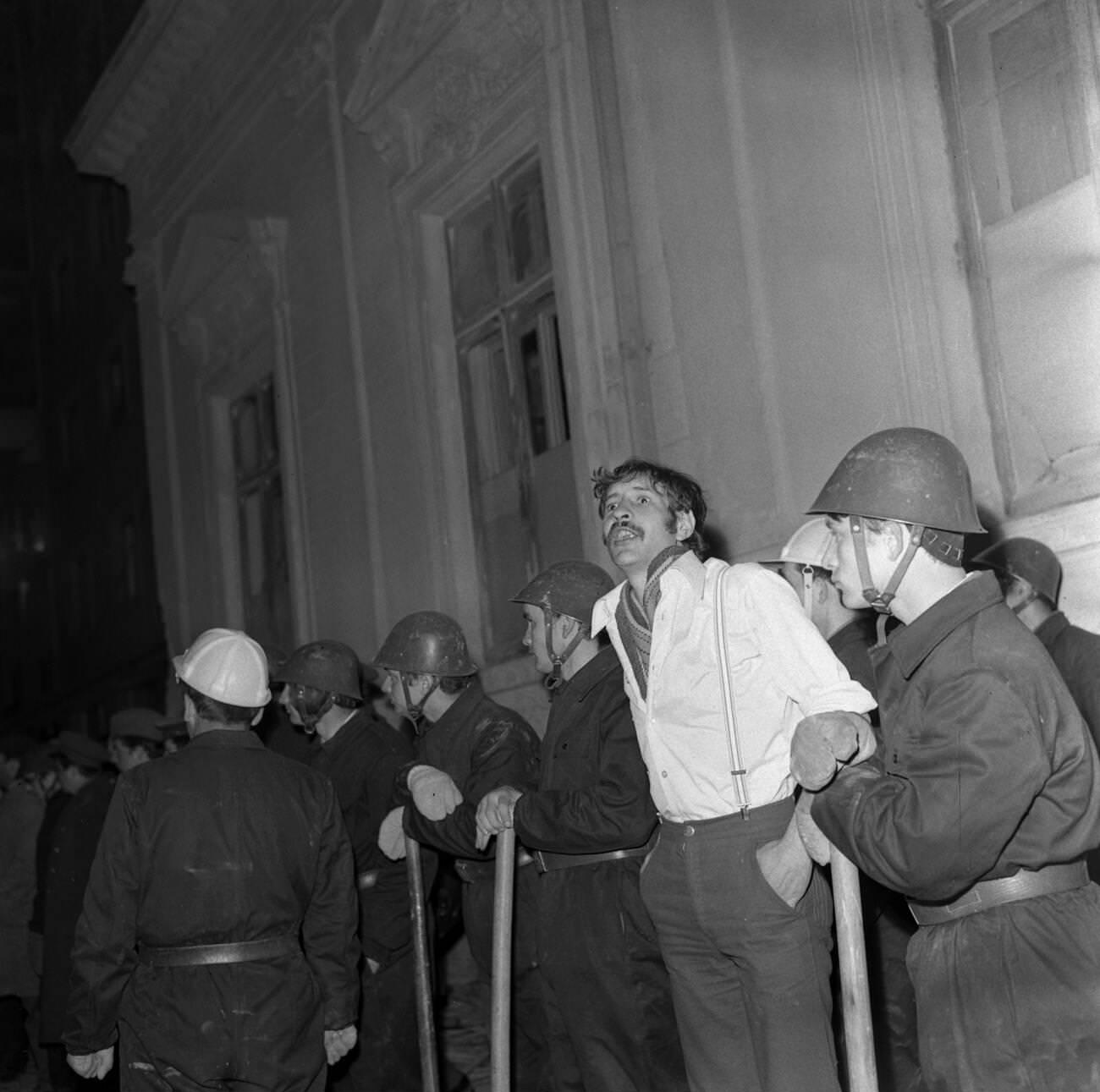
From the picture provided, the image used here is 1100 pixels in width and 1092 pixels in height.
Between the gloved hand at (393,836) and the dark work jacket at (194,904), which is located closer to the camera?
the dark work jacket at (194,904)

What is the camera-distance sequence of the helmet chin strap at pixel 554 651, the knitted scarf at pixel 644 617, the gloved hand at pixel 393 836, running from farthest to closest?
the gloved hand at pixel 393 836, the helmet chin strap at pixel 554 651, the knitted scarf at pixel 644 617

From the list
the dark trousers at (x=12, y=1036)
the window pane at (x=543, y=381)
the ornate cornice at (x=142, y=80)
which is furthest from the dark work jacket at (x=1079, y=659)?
the ornate cornice at (x=142, y=80)

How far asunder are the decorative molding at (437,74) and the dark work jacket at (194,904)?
5440 millimetres

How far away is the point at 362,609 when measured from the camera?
10.7 metres

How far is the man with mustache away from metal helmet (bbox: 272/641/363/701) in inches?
110

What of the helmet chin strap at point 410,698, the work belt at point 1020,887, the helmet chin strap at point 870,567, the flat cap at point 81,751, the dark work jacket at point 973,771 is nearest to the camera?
the dark work jacket at point 973,771

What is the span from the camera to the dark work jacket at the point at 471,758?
4824 mm

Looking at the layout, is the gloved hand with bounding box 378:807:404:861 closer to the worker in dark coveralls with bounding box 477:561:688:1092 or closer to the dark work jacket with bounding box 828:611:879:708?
the worker in dark coveralls with bounding box 477:561:688:1092

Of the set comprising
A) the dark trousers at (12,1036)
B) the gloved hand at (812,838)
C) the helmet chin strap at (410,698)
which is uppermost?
the helmet chin strap at (410,698)

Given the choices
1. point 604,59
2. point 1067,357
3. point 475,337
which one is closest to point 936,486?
point 1067,357

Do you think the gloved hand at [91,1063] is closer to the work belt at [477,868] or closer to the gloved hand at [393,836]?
the gloved hand at [393,836]

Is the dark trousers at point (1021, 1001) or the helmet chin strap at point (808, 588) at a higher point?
the helmet chin strap at point (808, 588)

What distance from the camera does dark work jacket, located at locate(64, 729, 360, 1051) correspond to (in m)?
4.19

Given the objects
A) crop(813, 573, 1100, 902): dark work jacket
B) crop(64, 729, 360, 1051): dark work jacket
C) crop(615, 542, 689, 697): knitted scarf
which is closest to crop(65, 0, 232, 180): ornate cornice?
crop(64, 729, 360, 1051): dark work jacket
